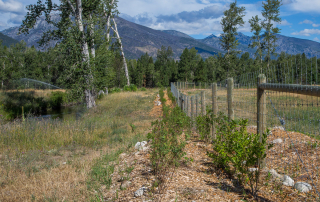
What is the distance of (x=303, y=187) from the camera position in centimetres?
300

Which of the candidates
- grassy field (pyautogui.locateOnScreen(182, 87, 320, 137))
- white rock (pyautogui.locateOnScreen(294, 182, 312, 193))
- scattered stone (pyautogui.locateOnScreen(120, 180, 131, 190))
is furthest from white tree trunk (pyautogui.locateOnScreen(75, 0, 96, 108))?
white rock (pyautogui.locateOnScreen(294, 182, 312, 193))

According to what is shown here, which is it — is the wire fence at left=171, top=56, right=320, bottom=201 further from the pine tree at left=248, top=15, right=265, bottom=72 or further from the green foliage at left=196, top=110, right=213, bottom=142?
the pine tree at left=248, top=15, right=265, bottom=72

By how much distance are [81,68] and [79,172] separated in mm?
10734

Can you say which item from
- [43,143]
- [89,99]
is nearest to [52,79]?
[89,99]

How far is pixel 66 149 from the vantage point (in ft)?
22.6

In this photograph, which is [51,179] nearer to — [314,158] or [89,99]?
[314,158]

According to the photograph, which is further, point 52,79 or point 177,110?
point 52,79

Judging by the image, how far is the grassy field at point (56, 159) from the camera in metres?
3.71

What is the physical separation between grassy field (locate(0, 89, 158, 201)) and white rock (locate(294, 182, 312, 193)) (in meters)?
2.78

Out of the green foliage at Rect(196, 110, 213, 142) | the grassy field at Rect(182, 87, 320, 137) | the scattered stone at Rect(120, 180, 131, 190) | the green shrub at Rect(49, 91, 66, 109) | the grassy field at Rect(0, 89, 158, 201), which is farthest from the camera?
the green shrub at Rect(49, 91, 66, 109)

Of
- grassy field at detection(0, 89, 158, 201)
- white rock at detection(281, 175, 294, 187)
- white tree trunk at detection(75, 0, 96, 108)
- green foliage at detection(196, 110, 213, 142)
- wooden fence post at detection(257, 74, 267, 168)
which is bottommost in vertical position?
grassy field at detection(0, 89, 158, 201)

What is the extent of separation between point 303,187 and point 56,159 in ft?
17.7

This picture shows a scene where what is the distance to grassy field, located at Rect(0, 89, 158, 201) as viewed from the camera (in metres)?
3.71

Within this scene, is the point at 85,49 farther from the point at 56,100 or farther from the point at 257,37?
the point at 257,37
